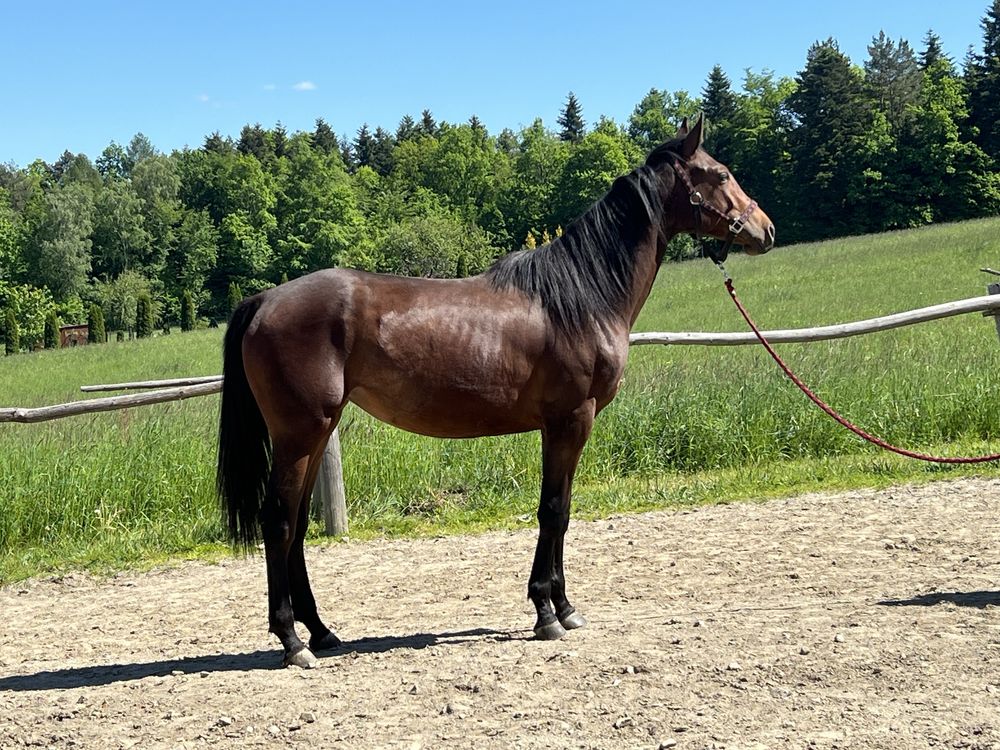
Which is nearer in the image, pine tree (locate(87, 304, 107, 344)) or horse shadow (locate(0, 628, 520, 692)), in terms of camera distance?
horse shadow (locate(0, 628, 520, 692))

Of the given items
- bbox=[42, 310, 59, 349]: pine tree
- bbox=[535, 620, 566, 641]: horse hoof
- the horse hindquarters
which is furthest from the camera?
bbox=[42, 310, 59, 349]: pine tree

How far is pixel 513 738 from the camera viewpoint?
3.38 meters

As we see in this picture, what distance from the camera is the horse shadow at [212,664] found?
14.6ft

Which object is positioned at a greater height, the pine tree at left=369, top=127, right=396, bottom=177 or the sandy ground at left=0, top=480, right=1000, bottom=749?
the pine tree at left=369, top=127, right=396, bottom=177

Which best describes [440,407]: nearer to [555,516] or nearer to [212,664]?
[555,516]

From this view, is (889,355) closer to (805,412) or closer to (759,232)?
(805,412)

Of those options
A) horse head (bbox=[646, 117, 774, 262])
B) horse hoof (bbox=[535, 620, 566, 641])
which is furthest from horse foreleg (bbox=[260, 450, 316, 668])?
horse head (bbox=[646, 117, 774, 262])

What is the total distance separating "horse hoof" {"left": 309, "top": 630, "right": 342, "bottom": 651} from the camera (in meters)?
4.77

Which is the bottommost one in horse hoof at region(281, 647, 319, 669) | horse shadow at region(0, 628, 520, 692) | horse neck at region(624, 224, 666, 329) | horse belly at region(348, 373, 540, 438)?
horse shadow at region(0, 628, 520, 692)

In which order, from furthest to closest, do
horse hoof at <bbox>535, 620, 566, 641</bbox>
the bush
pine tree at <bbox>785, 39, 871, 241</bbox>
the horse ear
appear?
1. the bush
2. pine tree at <bbox>785, 39, 871, 241</bbox>
3. the horse ear
4. horse hoof at <bbox>535, 620, 566, 641</bbox>

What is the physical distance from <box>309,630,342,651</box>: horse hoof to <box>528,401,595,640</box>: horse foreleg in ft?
3.30

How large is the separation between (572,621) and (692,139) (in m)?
2.60

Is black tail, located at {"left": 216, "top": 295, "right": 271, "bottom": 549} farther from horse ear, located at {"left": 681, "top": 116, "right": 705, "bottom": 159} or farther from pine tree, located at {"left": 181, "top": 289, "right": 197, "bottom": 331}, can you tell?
pine tree, located at {"left": 181, "top": 289, "right": 197, "bottom": 331}

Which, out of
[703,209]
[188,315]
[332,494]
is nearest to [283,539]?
[703,209]
